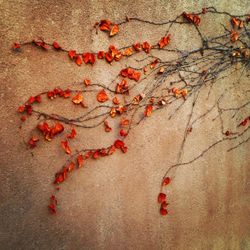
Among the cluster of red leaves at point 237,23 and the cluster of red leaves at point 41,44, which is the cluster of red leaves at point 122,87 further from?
the cluster of red leaves at point 237,23

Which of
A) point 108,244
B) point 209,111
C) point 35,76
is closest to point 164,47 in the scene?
point 209,111

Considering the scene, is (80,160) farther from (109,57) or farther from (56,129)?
(109,57)

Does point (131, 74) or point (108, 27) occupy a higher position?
point (108, 27)

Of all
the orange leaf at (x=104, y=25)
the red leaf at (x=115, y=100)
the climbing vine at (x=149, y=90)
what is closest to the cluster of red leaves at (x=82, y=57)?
the climbing vine at (x=149, y=90)

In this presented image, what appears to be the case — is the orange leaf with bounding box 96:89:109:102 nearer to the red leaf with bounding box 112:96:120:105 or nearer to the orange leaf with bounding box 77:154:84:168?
the red leaf with bounding box 112:96:120:105

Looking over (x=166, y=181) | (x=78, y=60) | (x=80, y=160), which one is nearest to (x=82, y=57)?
(x=78, y=60)

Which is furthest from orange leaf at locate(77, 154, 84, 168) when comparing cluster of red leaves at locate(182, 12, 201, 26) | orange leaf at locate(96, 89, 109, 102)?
cluster of red leaves at locate(182, 12, 201, 26)
